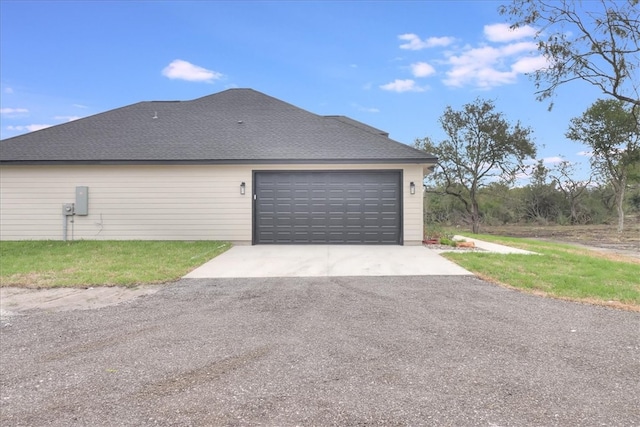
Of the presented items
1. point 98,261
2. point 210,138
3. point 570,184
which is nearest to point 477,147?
point 570,184

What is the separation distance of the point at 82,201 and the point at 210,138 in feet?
13.9

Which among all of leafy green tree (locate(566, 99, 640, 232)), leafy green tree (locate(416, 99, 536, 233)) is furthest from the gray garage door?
leafy green tree (locate(566, 99, 640, 232))

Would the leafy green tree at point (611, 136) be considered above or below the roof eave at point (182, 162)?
above

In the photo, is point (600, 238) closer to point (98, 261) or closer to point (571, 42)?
point (571, 42)

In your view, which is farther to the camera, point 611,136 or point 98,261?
point 611,136

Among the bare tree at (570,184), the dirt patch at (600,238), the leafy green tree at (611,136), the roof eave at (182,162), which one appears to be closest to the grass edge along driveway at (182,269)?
the roof eave at (182,162)

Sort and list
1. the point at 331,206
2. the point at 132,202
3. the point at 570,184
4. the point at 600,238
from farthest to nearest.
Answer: the point at 570,184, the point at 600,238, the point at 132,202, the point at 331,206

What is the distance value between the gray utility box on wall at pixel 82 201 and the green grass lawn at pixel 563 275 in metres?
10.4

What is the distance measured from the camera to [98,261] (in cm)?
805

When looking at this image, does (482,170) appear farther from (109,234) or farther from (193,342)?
(193,342)

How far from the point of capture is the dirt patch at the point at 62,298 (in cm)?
491

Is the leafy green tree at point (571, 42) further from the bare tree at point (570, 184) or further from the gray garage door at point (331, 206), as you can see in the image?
the bare tree at point (570, 184)

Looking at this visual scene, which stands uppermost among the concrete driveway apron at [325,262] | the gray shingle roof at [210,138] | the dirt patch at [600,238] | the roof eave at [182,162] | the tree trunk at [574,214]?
the gray shingle roof at [210,138]

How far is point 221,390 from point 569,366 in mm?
2698
